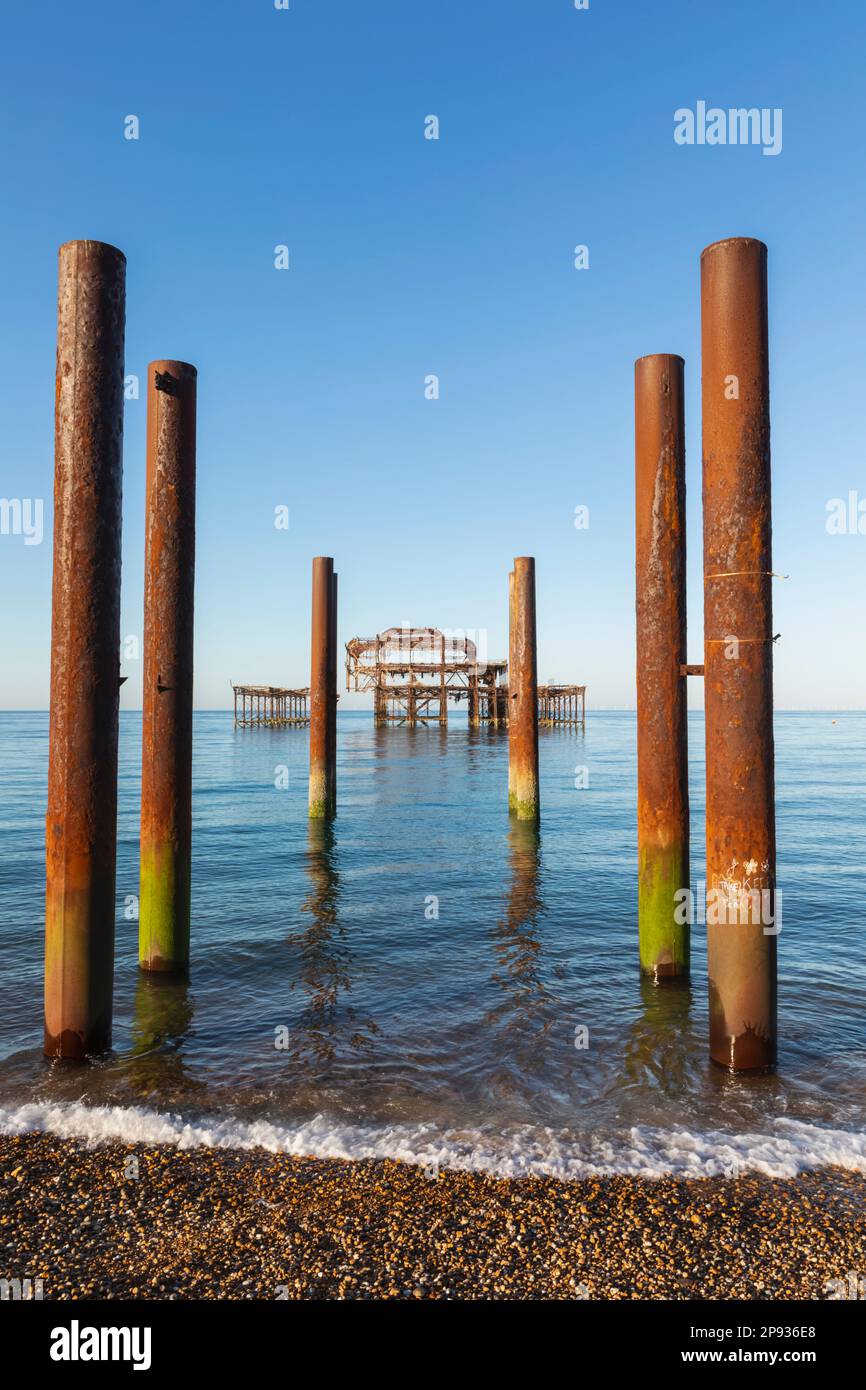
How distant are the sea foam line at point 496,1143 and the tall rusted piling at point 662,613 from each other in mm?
2409

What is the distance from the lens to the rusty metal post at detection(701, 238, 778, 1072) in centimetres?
474

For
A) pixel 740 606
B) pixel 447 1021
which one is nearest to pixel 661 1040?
pixel 447 1021

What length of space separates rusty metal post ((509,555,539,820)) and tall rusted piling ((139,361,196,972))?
9246 mm

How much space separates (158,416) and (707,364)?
4467 mm

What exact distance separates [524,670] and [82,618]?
36.8 feet

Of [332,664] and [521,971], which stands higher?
[332,664]

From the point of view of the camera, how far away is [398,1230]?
3549 mm

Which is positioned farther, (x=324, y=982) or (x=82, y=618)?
(x=324, y=982)

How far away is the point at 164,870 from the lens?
22.5 feet

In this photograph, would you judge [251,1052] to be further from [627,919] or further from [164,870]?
[627,919]

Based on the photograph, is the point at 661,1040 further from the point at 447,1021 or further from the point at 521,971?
the point at 521,971

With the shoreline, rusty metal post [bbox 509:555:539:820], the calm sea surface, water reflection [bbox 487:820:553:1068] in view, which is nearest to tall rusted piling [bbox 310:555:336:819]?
the calm sea surface

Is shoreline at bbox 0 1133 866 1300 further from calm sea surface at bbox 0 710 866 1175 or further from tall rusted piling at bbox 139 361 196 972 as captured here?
tall rusted piling at bbox 139 361 196 972
